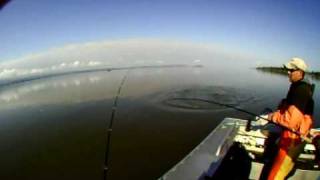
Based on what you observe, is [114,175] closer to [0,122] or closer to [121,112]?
[121,112]

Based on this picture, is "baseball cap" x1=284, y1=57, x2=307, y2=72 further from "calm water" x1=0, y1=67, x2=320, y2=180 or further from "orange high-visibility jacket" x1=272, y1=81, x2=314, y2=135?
"calm water" x1=0, y1=67, x2=320, y2=180

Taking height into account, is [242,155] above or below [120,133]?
above

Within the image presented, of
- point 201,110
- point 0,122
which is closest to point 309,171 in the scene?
point 201,110

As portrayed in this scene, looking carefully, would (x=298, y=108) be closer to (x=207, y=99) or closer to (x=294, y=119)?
(x=294, y=119)

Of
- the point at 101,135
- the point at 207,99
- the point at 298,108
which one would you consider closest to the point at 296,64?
the point at 298,108

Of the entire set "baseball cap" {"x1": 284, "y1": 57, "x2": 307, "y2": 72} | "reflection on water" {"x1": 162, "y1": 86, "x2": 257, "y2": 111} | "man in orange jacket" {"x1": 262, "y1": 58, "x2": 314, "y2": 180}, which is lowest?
"reflection on water" {"x1": 162, "y1": 86, "x2": 257, "y2": 111}

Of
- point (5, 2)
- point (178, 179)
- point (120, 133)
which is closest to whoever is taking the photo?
point (5, 2)

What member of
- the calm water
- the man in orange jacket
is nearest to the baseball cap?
the man in orange jacket

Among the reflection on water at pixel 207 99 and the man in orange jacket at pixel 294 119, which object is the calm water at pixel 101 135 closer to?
the reflection on water at pixel 207 99
